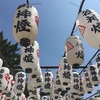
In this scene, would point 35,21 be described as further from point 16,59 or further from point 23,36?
point 16,59

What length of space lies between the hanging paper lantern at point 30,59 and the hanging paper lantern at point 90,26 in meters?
1.77

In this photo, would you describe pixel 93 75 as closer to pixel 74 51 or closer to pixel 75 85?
pixel 75 85

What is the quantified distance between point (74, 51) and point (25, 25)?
1665mm

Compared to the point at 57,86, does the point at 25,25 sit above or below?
above

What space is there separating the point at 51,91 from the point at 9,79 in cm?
163

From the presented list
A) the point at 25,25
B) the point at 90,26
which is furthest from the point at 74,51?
the point at 25,25

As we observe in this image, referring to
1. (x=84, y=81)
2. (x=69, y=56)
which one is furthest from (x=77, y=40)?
(x=84, y=81)

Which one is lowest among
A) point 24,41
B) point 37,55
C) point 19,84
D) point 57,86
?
point 24,41

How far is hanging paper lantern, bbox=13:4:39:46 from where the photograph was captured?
5.08 meters

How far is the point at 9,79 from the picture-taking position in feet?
30.8

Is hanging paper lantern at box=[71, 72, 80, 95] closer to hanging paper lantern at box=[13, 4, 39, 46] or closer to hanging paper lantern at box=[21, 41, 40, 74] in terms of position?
hanging paper lantern at box=[21, 41, 40, 74]

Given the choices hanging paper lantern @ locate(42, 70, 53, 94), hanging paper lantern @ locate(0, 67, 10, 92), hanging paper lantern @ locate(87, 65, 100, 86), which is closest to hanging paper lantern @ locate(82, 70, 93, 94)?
hanging paper lantern @ locate(87, 65, 100, 86)

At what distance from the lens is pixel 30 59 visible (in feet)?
22.4

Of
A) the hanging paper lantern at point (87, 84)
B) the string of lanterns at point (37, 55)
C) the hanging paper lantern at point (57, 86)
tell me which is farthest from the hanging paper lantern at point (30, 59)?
the hanging paper lantern at point (87, 84)
